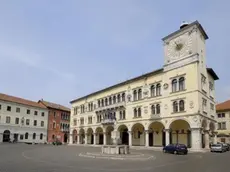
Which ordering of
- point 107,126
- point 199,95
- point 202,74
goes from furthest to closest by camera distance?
point 107,126, point 202,74, point 199,95

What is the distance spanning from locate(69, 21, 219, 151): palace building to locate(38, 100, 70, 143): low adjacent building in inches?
1073

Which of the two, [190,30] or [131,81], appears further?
[131,81]

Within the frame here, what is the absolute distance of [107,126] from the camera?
5175cm

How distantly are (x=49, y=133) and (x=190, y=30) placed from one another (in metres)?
51.9

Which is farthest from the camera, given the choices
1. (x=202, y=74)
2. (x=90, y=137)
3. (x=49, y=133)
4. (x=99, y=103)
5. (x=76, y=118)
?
(x=49, y=133)

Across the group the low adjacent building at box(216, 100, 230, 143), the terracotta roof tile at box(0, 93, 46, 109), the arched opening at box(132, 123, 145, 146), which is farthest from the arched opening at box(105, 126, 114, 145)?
the low adjacent building at box(216, 100, 230, 143)

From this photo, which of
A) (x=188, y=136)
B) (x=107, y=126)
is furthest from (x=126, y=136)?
(x=188, y=136)

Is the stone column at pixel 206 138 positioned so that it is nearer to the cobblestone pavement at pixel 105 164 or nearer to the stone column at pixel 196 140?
the stone column at pixel 196 140

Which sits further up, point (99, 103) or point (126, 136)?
point (99, 103)

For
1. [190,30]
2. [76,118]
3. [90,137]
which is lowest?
[90,137]

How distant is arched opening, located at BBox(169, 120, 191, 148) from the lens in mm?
38000

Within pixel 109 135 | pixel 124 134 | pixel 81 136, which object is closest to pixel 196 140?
pixel 124 134

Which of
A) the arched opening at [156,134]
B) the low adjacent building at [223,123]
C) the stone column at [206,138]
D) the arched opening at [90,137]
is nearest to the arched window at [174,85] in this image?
the arched opening at [156,134]

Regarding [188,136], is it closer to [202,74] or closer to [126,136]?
[202,74]
